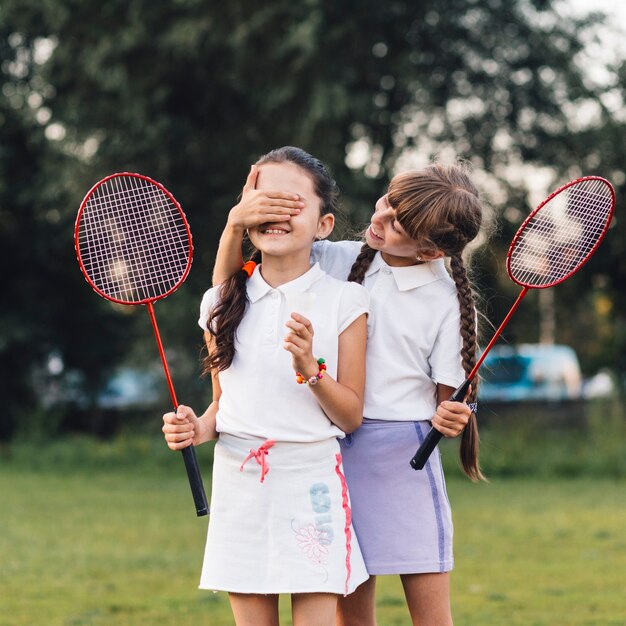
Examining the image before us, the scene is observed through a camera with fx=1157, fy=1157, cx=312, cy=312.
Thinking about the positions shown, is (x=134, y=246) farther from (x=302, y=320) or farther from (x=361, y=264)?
(x=302, y=320)

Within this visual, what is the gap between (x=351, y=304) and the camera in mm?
3400

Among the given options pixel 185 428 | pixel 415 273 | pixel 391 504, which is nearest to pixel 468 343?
pixel 415 273

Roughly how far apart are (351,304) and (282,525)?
0.67 meters

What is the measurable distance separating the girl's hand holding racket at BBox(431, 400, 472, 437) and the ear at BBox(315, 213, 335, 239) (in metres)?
0.63

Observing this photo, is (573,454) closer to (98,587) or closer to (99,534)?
(99,534)

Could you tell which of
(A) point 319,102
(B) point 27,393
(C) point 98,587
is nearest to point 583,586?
(C) point 98,587

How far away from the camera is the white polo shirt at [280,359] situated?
3.32m

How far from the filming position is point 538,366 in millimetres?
32312

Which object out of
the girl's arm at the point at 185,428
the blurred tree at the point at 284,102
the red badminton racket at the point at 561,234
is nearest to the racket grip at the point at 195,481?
the girl's arm at the point at 185,428

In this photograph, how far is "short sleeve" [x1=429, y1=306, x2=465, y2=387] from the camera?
11.4 feet

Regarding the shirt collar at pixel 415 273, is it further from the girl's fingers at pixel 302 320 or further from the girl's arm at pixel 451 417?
the girl's fingers at pixel 302 320

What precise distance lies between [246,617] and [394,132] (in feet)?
46.6

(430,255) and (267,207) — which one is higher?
(267,207)

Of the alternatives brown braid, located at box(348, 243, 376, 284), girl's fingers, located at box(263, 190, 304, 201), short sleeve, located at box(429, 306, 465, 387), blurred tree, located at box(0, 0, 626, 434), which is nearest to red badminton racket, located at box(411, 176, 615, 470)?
short sleeve, located at box(429, 306, 465, 387)
